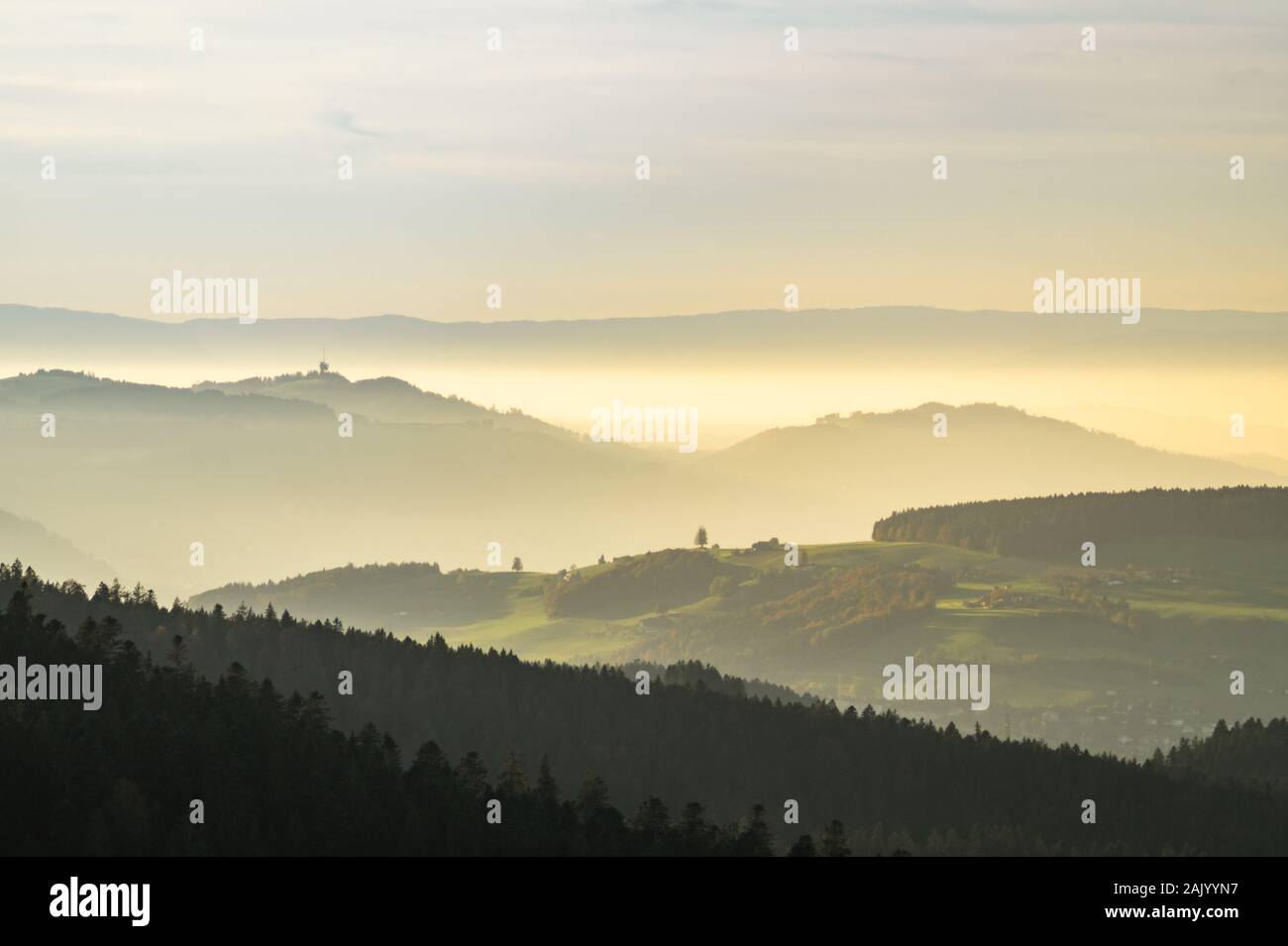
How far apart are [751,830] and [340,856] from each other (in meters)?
46.7

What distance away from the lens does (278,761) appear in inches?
5684

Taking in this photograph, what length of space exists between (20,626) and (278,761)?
86.8 feet
